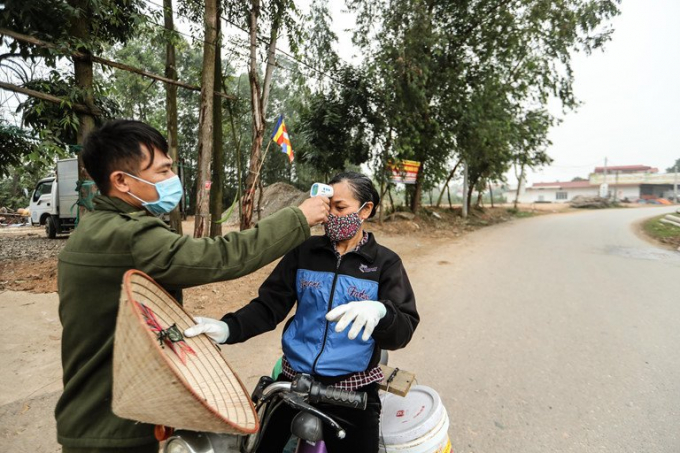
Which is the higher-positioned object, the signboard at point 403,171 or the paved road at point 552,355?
the signboard at point 403,171

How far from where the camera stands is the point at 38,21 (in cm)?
482

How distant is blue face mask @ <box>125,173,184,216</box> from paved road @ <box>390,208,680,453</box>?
249 centimetres

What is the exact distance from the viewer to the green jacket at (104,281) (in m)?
1.19

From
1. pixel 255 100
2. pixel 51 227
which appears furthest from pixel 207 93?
pixel 51 227

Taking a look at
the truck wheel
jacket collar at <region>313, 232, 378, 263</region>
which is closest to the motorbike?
jacket collar at <region>313, 232, 378, 263</region>

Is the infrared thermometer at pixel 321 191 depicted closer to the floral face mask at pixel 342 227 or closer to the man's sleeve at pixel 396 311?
the floral face mask at pixel 342 227

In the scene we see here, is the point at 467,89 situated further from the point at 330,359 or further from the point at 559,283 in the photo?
the point at 330,359

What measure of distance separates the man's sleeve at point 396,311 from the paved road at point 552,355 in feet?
5.03

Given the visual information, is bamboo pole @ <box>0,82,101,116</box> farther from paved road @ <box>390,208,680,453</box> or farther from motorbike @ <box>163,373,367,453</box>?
paved road @ <box>390,208,680,453</box>

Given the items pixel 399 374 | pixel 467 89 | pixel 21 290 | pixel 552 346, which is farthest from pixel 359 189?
pixel 467 89

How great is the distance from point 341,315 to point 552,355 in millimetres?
3553

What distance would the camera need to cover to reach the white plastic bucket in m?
1.66

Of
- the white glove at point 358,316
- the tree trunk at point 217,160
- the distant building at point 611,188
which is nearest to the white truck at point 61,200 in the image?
the tree trunk at point 217,160

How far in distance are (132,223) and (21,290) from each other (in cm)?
607
